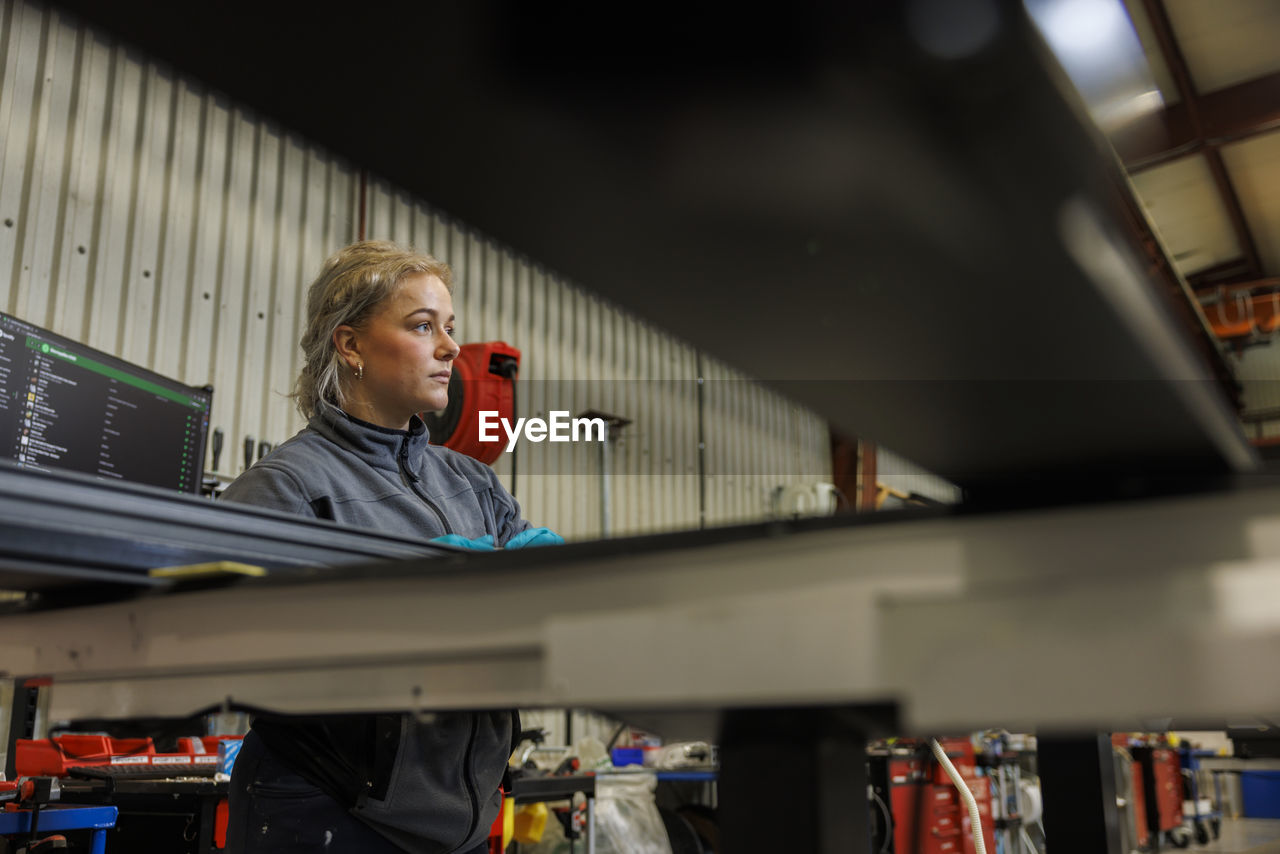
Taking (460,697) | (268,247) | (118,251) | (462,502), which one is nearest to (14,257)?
(118,251)

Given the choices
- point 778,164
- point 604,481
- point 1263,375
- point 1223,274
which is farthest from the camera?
point 1263,375

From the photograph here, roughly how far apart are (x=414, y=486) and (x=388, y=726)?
30 centimetres

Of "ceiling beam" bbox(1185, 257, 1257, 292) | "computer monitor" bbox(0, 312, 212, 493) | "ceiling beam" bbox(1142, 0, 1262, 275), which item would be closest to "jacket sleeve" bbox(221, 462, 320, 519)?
"computer monitor" bbox(0, 312, 212, 493)

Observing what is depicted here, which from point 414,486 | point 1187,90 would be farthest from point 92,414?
point 1187,90

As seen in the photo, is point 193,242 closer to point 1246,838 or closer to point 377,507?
point 377,507

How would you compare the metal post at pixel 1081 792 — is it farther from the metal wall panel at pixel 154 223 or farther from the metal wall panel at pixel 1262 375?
the metal wall panel at pixel 1262 375

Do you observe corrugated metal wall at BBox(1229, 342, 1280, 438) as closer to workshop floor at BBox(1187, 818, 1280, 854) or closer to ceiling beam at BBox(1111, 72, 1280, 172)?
workshop floor at BBox(1187, 818, 1280, 854)

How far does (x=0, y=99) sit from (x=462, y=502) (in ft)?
9.70

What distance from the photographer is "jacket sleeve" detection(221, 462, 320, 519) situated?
0.89 metres

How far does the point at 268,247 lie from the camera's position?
4.13m

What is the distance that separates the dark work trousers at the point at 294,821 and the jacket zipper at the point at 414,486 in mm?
281

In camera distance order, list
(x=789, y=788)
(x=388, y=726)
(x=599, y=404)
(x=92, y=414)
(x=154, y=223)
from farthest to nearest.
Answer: (x=599, y=404) → (x=154, y=223) → (x=92, y=414) → (x=388, y=726) → (x=789, y=788)

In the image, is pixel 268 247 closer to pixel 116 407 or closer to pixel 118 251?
pixel 118 251

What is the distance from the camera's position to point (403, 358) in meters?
1.14
